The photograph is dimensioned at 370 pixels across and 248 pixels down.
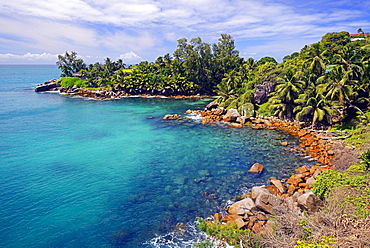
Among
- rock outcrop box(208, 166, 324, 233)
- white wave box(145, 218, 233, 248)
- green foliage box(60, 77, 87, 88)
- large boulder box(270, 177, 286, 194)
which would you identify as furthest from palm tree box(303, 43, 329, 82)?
green foliage box(60, 77, 87, 88)

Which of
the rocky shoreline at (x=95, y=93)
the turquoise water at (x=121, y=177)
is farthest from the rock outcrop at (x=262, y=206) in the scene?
the rocky shoreline at (x=95, y=93)

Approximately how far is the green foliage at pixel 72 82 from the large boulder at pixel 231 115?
279 ft

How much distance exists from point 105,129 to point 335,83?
155 ft

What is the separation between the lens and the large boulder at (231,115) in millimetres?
57634

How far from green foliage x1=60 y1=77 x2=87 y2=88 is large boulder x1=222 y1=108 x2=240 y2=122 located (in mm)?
84950

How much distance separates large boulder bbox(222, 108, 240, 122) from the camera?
57634 millimetres

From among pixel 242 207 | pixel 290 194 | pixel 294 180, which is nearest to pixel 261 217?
pixel 242 207

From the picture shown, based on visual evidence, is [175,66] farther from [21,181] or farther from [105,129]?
[21,181]

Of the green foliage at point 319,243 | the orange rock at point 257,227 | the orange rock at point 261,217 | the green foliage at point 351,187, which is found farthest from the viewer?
the orange rock at point 261,217

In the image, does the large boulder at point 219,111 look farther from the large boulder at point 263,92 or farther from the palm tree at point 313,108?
the palm tree at point 313,108

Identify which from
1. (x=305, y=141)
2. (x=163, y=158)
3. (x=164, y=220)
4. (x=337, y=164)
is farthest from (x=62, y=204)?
Answer: (x=305, y=141)

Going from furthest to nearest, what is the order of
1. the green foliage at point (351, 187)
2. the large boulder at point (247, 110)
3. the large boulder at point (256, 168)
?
the large boulder at point (247, 110)
the large boulder at point (256, 168)
the green foliage at point (351, 187)

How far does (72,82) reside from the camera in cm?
12006

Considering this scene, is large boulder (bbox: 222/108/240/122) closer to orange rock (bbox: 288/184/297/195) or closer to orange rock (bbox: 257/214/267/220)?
orange rock (bbox: 288/184/297/195)
